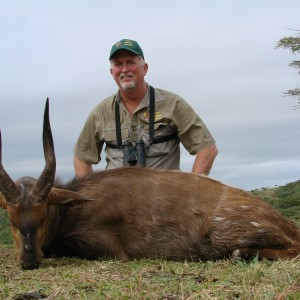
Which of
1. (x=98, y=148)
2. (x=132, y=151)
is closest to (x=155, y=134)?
(x=132, y=151)

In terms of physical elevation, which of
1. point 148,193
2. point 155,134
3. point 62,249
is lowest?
point 62,249

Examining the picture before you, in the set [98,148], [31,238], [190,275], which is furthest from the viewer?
[98,148]

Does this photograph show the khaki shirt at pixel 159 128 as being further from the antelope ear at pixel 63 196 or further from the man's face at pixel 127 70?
the antelope ear at pixel 63 196

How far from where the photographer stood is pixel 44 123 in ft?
20.0

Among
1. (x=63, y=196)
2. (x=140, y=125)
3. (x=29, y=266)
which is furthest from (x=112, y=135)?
(x=29, y=266)

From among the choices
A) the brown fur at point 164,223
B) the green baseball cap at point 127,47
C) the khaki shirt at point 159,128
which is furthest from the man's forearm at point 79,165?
the brown fur at point 164,223

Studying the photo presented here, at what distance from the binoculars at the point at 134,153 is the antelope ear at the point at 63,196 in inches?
69.8

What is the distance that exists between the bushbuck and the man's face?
1956 millimetres

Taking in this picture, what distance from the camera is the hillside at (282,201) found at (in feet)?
48.7

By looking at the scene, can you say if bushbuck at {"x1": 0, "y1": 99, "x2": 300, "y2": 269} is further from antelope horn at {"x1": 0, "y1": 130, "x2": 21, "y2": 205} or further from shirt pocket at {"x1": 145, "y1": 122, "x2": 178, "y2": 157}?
shirt pocket at {"x1": 145, "y1": 122, "x2": 178, "y2": 157}

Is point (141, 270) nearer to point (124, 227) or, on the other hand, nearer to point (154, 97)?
point (124, 227)

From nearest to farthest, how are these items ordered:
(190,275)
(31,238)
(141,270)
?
(190,275) → (141,270) → (31,238)

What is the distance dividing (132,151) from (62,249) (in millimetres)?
1934

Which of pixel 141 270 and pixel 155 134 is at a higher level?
pixel 155 134
